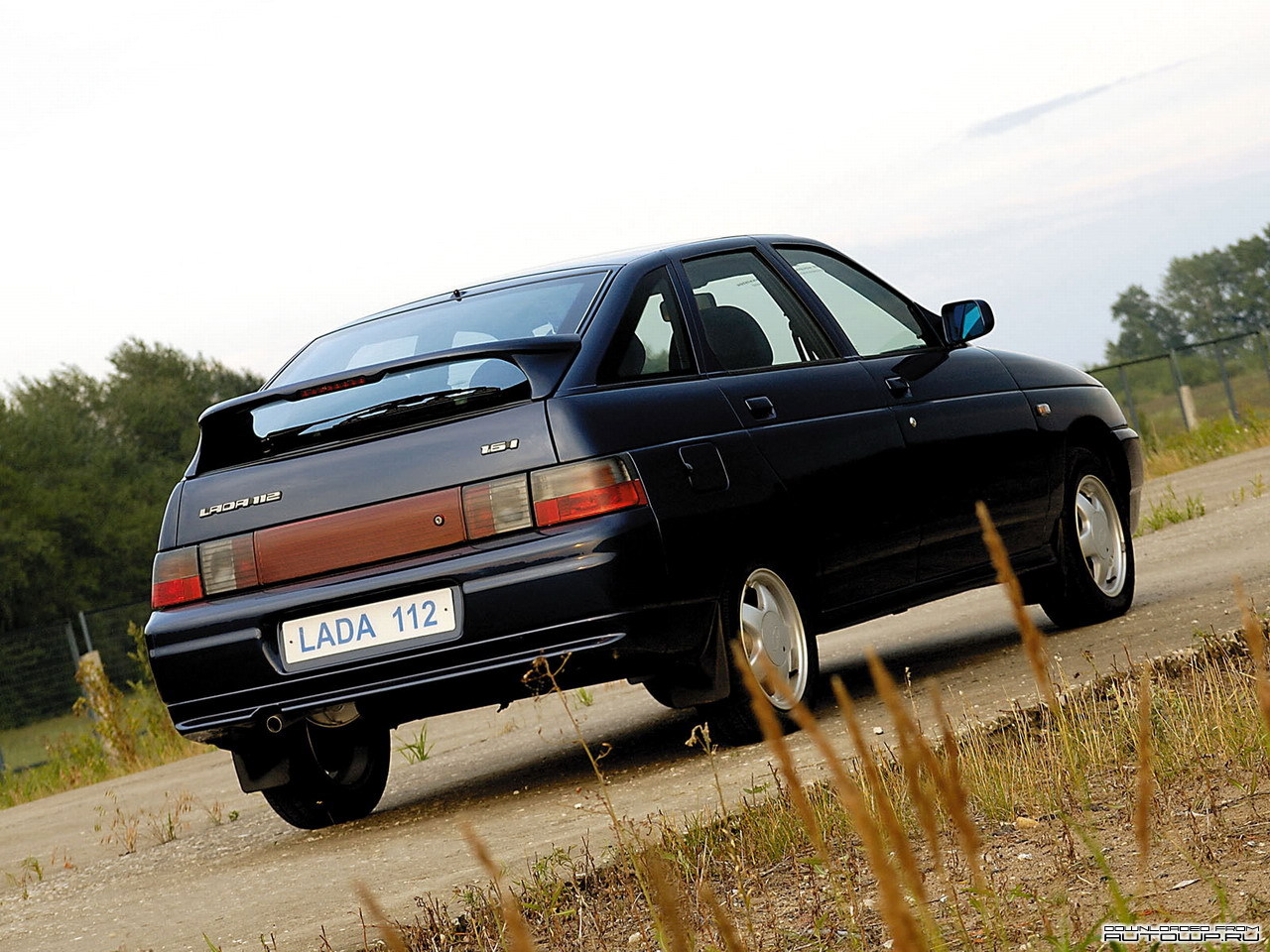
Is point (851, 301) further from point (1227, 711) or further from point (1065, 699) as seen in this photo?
point (1227, 711)

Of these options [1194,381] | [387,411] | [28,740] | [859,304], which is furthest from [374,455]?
[1194,381]

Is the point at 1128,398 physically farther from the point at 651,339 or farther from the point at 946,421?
the point at 651,339

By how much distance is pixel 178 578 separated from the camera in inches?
217

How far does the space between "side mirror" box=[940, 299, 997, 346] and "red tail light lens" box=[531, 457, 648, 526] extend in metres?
2.50

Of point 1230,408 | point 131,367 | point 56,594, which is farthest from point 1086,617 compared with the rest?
point 131,367

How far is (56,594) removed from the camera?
53.7 meters

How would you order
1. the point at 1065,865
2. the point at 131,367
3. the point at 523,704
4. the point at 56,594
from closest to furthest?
1. the point at 1065,865
2. the point at 523,704
3. the point at 56,594
4. the point at 131,367

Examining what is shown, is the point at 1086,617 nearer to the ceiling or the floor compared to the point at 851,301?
nearer to the floor

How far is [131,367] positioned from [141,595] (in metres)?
18.1

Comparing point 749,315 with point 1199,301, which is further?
point 1199,301

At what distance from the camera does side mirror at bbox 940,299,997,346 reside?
7020mm

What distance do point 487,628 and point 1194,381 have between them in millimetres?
32247

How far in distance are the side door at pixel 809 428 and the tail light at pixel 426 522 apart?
73 centimetres

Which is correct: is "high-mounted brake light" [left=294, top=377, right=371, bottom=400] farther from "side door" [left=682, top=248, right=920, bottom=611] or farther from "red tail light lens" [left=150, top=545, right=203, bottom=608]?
"side door" [left=682, top=248, right=920, bottom=611]
